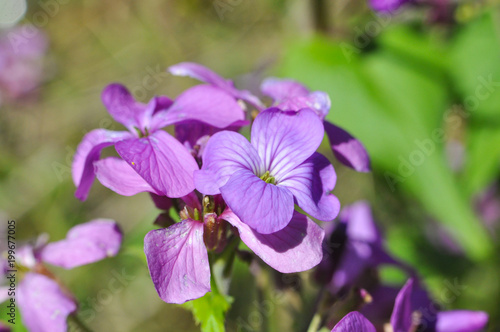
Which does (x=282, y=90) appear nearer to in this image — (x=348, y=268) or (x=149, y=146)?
(x=149, y=146)

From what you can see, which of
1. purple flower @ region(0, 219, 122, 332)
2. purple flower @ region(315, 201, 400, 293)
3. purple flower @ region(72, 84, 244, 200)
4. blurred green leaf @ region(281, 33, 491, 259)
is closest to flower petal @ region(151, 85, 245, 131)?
purple flower @ region(72, 84, 244, 200)

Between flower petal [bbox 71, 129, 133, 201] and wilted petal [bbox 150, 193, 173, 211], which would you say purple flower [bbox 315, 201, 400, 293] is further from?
flower petal [bbox 71, 129, 133, 201]

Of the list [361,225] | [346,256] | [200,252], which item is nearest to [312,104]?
[200,252]

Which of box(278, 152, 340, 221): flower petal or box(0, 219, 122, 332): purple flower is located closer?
box(278, 152, 340, 221): flower petal

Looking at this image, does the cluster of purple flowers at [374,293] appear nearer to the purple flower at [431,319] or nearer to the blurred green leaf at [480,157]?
the purple flower at [431,319]

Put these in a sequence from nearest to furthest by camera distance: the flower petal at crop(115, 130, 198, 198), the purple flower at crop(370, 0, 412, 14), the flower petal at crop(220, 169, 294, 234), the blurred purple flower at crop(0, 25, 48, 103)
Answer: the flower petal at crop(220, 169, 294, 234)
the flower petal at crop(115, 130, 198, 198)
the purple flower at crop(370, 0, 412, 14)
the blurred purple flower at crop(0, 25, 48, 103)

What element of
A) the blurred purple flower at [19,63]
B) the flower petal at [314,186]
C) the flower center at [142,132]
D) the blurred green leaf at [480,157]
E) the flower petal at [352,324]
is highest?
the flower petal at [314,186]

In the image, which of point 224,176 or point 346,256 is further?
point 346,256

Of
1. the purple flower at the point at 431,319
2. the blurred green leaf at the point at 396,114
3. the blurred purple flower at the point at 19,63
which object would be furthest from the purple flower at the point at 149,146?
the blurred purple flower at the point at 19,63
